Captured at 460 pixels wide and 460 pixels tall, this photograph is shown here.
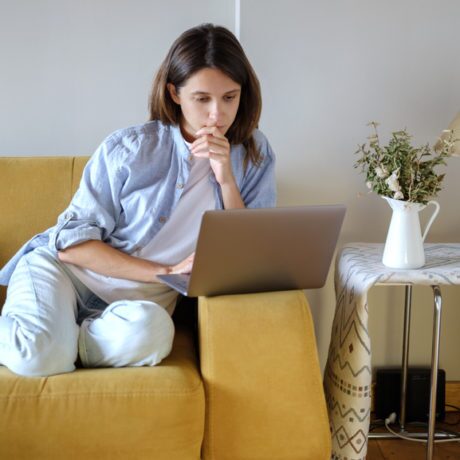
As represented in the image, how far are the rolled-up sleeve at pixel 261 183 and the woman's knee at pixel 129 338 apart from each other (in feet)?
1.34

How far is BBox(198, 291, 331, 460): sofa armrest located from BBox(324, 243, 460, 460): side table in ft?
0.59

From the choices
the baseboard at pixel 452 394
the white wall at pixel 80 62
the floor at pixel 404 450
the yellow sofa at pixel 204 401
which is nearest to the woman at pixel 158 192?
the yellow sofa at pixel 204 401

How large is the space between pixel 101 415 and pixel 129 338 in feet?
0.50

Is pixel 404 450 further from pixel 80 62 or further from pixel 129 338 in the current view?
pixel 80 62

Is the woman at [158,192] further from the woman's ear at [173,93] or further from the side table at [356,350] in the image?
the side table at [356,350]

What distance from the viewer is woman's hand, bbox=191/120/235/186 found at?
1.47m

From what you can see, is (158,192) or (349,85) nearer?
(158,192)

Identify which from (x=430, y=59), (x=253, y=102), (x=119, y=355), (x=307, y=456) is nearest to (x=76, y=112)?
(x=253, y=102)

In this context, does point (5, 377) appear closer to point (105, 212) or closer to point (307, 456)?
point (105, 212)

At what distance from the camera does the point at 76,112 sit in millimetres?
1920

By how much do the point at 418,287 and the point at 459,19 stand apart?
780mm

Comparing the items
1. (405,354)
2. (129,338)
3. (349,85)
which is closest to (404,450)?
(405,354)

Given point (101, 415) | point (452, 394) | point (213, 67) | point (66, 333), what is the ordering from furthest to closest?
point (452, 394)
point (213, 67)
point (66, 333)
point (101, 415)

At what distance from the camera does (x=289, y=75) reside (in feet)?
6.04
